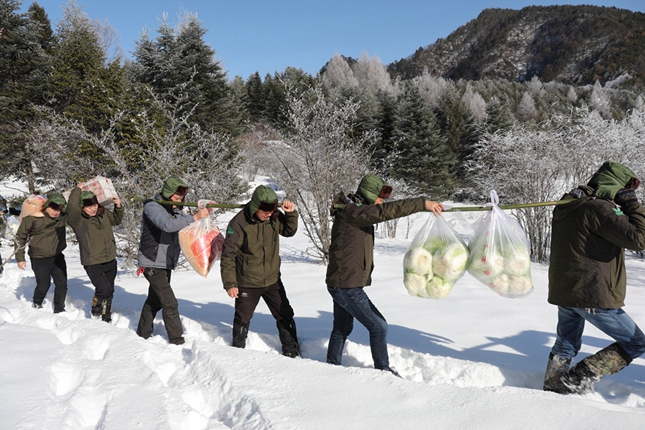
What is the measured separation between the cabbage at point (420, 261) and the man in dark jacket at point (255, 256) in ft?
3.47

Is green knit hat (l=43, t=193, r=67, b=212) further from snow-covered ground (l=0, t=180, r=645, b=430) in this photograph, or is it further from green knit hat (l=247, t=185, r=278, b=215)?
green knit hat (l=247, t=185, r=278, b=215)

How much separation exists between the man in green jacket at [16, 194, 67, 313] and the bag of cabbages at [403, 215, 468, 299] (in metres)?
4.36

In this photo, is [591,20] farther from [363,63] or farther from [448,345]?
[448,345]

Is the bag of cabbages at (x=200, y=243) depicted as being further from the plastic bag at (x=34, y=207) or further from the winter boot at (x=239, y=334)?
the plastic bag at (x=34, y=207)

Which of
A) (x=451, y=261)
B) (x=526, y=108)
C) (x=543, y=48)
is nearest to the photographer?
(x=451, y=261)

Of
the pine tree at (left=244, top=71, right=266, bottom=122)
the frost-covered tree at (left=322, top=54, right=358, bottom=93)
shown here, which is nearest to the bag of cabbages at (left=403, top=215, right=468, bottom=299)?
the pine tree at (left=244, top=71, right=266, bottom=122)

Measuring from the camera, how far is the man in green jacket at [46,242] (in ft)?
16.1

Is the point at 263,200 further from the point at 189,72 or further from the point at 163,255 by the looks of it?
the point at 189,72

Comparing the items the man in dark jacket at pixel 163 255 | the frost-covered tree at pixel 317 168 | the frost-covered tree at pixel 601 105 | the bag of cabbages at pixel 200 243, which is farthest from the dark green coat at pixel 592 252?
the frost-covered tree at pixel 601 105

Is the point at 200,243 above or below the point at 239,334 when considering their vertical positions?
above

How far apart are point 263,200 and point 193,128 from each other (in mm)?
6237

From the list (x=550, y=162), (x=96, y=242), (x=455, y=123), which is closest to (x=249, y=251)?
(x=96, y=242)

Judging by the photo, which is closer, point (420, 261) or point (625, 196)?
point (625, 196)

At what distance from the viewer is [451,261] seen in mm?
2850
